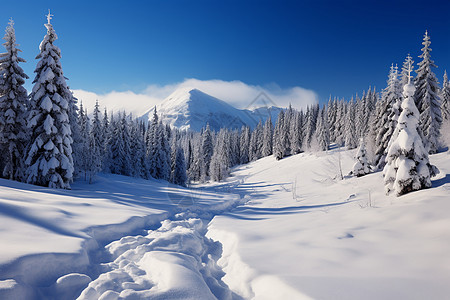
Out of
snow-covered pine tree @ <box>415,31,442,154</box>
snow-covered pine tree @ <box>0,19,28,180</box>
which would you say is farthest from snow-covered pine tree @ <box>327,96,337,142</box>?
snow-covered pine tree @ <box>0,19,28,180</box>

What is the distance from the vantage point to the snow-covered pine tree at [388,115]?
23.6m

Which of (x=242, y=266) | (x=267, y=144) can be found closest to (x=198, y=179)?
(x=267, y=144)

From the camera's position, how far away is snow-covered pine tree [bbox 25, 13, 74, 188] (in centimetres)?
1617

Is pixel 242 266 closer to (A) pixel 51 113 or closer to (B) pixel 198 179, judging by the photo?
(A) pixel 51 113

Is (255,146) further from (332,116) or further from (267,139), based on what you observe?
(332,116)

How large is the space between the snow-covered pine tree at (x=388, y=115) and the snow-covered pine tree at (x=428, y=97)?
12.0 ft

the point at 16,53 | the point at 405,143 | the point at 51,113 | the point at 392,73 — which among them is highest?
the point at 392,73

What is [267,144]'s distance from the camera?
81.6m

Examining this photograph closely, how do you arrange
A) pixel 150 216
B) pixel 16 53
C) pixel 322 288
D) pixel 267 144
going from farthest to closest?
pixel 267 144 → pixel 16 53 → pixel 150 216 → pixel 322 288

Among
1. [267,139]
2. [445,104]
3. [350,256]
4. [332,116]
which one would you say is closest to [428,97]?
[445,104]

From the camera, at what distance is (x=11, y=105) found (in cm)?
1778

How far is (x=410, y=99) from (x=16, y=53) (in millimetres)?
27004

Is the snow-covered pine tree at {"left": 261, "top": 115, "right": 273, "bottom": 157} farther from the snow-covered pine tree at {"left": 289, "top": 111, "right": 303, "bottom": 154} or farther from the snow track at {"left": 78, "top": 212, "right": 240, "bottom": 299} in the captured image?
the snow track at {"left": 78, "top": 212, "right": 240, "bottom": 299}

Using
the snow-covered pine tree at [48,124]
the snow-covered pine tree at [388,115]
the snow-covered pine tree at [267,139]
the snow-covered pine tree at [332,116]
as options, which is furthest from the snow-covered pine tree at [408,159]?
the snow-covered pine tree at [267,139]
